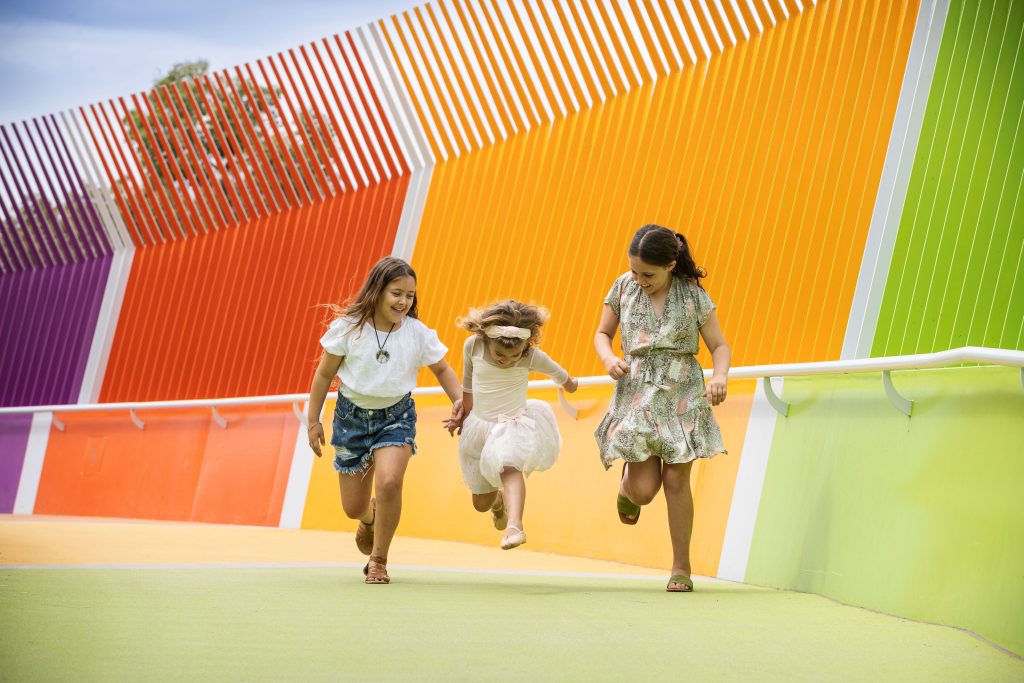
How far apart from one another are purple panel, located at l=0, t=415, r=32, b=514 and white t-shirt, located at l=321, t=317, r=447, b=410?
7.65 meters

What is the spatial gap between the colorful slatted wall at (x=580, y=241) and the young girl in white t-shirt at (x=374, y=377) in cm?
158

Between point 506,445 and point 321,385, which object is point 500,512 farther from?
point 321,385

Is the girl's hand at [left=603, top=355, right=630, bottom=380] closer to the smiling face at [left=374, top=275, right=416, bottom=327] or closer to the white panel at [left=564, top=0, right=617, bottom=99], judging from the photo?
the smiling face at [left=374, top=275, right=416, bottom=327]

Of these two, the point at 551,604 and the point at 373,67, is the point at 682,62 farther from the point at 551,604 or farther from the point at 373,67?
the point at 551,604

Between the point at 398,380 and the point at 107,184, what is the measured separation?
8.50 meters

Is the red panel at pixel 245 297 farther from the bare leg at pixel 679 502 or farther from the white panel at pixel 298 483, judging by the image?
the bare leg at pixel 679 502

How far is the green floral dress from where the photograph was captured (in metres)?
6.10

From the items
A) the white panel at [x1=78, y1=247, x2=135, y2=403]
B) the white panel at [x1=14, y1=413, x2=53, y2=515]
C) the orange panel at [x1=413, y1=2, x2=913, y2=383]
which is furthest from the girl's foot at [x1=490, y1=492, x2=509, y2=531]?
the white panel at [x1=78, y1=247, x2=135, y2=403]

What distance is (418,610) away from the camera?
504 centimetres

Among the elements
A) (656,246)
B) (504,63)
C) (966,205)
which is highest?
(504,63)

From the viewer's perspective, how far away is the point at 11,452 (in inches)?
528

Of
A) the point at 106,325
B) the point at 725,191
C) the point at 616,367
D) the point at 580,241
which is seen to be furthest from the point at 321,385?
the point at 106,325

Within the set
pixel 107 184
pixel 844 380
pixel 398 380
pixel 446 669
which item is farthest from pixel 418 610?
pixel 107 184

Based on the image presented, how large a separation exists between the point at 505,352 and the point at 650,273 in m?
0.80
